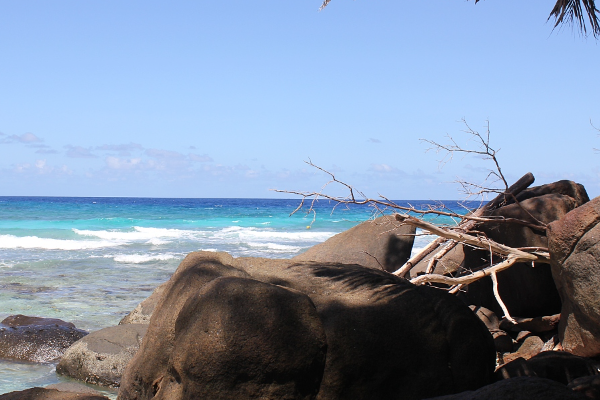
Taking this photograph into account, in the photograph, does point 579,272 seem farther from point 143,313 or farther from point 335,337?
point 143,313

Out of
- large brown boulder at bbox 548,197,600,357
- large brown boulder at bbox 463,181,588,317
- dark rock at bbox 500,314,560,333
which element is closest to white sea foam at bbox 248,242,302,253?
large brown boulder at bbox 463,181,588,317

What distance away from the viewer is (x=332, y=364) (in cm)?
398

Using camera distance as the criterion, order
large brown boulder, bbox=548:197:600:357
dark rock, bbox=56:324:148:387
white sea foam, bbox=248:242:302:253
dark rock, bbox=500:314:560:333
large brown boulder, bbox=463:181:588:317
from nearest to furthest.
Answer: large brown boulder, bbox=548:197:600:357, dark rock, bbox=500:314:560:333, large brown boulder, bbox=463:181:588:317, dark rock, bbox=56:324:148:387, white sea foam, bbox=248:242:302:253

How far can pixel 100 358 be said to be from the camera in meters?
6.46

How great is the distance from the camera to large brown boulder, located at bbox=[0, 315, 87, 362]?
23.1 ft

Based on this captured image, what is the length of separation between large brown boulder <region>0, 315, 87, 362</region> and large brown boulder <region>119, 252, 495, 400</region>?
2.91 m

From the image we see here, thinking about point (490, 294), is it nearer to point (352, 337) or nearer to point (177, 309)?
point (352, 337)

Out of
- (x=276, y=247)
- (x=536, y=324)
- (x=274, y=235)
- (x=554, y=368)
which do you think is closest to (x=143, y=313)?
(x=536, y=324)

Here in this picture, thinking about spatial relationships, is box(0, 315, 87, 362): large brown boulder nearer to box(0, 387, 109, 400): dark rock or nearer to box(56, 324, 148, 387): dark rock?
box(56, 324, 148, 387): dark rock

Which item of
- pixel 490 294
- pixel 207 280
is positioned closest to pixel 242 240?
pixel 490 294

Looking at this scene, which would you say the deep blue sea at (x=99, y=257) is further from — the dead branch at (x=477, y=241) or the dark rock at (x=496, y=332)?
the dark rock at (x=496, y=332)

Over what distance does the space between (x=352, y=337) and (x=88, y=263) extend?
1312 cm

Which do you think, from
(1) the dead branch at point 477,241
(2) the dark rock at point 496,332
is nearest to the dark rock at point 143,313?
(1) the dead branch at point 477,241

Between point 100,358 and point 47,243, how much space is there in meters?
17.3
